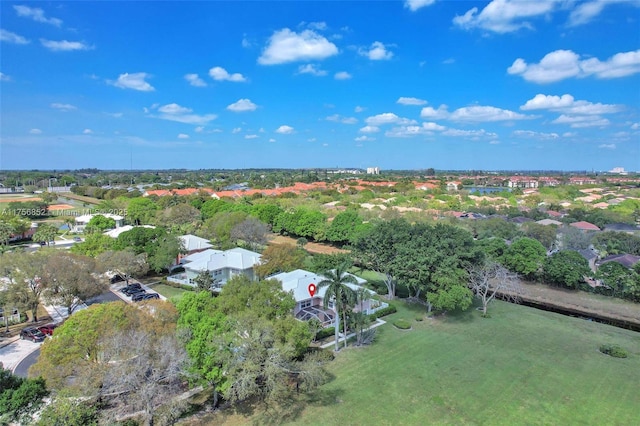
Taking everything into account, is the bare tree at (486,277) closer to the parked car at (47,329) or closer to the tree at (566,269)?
the tree at (566,269)

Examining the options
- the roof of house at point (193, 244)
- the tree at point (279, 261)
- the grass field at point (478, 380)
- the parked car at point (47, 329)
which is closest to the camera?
the grass field at point (478, 380)

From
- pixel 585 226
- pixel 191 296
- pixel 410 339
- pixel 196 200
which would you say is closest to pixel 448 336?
pixel 410 339

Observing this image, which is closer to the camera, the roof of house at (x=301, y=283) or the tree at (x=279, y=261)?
the roof of house at (x=301, y=283)

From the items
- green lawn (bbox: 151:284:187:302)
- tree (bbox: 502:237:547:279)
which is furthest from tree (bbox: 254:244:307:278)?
tree (bbox: 502:237:547:279)

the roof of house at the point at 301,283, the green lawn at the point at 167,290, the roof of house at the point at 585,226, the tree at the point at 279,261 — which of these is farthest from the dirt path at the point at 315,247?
the roof of house at the point at 585,226

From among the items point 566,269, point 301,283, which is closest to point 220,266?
point 301,283

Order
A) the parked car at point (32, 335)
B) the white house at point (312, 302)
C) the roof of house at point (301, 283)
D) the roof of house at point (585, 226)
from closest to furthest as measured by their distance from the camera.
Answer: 1. the parked car at point (32, 335)
2. the white house at point (312, 302)
3. the roof of house at point (301, 283)
4. the roof of house at point (585, 226)

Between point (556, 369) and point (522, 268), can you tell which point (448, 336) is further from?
point (522, 268)
